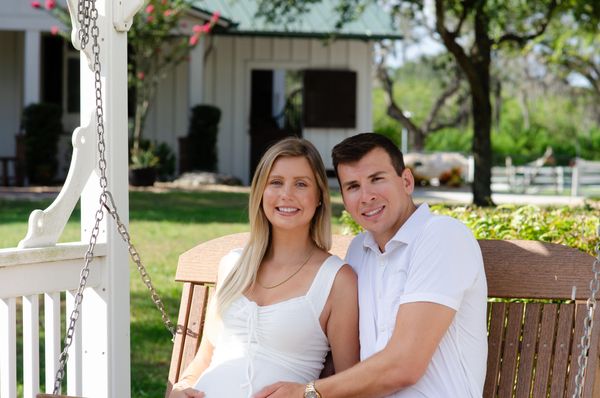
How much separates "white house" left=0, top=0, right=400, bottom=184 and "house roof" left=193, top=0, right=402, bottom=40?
0.06 ft

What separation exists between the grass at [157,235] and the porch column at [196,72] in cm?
283

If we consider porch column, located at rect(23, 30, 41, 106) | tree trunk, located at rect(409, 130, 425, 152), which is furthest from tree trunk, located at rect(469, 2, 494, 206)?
tree trunk, located at rect(409, 130, 425, 152)

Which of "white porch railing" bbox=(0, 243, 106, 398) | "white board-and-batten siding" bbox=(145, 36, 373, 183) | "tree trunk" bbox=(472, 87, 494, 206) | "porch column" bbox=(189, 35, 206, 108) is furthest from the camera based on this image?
"white board-and-batten siding" bbox=(145, 36, 373, 183)

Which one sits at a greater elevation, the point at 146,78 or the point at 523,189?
the point at 146,78

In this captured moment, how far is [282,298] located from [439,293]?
0.65m

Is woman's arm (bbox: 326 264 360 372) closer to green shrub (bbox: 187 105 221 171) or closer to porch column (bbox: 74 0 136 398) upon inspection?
porch column (bbox: 74 0 136 398)

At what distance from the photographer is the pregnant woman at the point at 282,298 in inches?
146

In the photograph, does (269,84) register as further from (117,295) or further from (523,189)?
(117,295)

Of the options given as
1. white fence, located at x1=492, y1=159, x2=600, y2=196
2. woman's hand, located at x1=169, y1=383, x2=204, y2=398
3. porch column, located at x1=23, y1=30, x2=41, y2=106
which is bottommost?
white fence, located at x1=492, y1=159, x2=600, y2=196

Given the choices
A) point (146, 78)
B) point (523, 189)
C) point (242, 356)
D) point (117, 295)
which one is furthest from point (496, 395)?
point (523, 189)

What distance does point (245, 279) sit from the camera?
12.5 feet

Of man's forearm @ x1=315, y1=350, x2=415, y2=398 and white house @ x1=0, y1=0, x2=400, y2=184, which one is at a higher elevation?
white house @ x1=0, y1=0, x2=400, y2=184

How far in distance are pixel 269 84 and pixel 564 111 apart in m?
32.1

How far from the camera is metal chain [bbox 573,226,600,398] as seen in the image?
3436 mm
